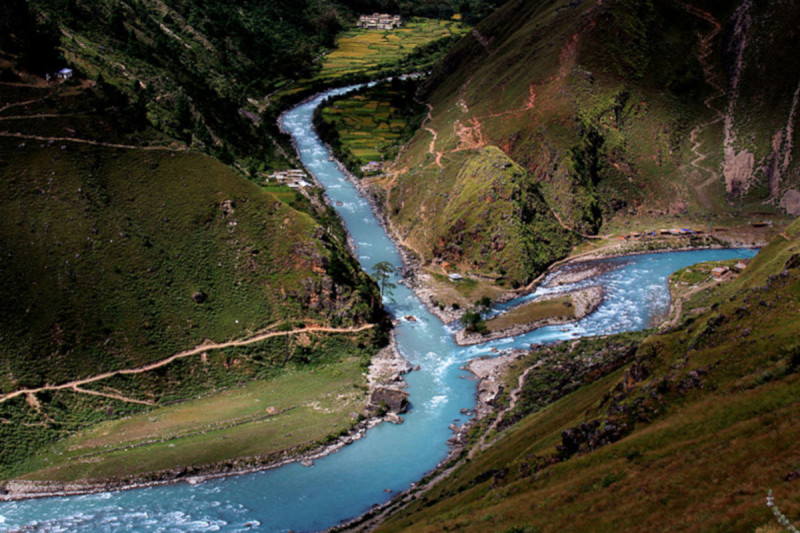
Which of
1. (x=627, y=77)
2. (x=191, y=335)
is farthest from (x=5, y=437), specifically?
(x=627, y=77)

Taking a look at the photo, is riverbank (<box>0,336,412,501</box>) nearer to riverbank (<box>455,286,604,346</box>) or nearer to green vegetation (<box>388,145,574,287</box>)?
riverbank (<box>455,286,604,346</box>)

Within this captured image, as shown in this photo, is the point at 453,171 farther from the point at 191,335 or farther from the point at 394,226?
the point at 191,335

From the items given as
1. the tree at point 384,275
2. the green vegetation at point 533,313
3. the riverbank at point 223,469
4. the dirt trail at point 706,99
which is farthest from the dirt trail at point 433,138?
the riverbank at point 223,469

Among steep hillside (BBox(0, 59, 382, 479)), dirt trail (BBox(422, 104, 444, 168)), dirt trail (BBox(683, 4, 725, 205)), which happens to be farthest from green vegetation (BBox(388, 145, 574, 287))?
dirt trail (BBox(683, 4, 725, 205))

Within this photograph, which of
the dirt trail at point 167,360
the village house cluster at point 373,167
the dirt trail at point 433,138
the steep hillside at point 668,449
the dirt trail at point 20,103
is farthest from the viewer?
the village house cluster at point 373,167

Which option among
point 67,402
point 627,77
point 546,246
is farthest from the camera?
point 627,77

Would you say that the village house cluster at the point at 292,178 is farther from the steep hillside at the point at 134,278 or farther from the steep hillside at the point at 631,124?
the steep hillside at the point at 134,278
